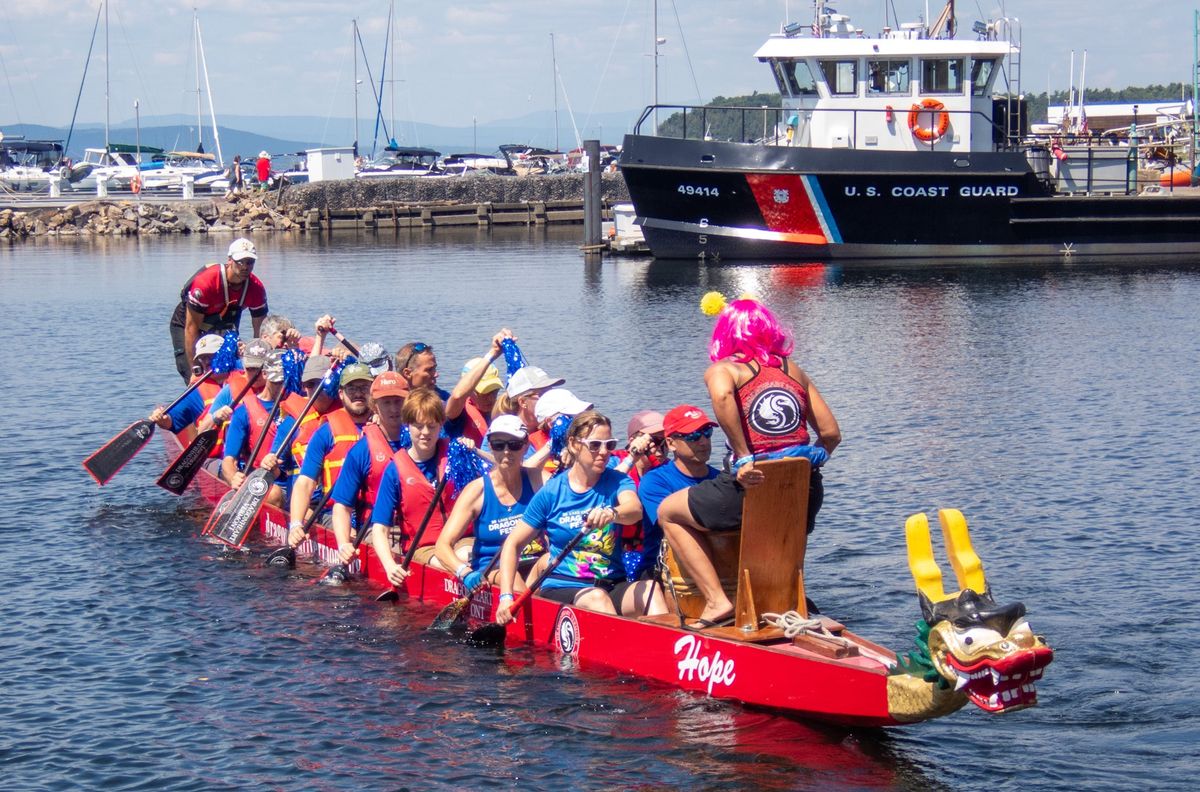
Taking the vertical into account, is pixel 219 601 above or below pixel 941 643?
below

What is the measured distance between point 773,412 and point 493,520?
2566 millimetres

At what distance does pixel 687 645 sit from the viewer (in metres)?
8.38

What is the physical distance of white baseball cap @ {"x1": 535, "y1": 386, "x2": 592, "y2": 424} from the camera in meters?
9.38

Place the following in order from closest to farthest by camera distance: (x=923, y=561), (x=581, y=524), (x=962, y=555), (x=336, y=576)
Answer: (x=962, y=555), (x=923, y=561), (x=581, y=524), (x=336, y=576)

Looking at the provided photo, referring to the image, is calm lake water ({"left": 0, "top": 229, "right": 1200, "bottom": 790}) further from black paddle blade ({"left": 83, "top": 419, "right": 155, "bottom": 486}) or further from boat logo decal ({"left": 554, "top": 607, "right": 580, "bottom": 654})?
black paddle blade ({"left": 83, "top": 419, "right": 155, "bottom": 486})

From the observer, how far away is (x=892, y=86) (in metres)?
34.7

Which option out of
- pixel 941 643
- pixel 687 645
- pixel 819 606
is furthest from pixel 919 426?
pixel 941 643

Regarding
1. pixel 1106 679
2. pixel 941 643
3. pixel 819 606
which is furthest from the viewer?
pixel 819 606

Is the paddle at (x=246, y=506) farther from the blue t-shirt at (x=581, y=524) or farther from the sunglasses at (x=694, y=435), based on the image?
the sunglasses at (x=694, y=435)

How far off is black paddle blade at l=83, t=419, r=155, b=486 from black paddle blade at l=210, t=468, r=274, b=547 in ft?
9.06

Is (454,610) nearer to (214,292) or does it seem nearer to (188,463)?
(188,463)

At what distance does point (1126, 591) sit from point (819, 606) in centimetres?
225

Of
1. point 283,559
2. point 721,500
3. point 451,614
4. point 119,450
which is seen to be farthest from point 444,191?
point 721,500

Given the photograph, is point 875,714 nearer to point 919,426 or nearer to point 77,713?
point 77,713
